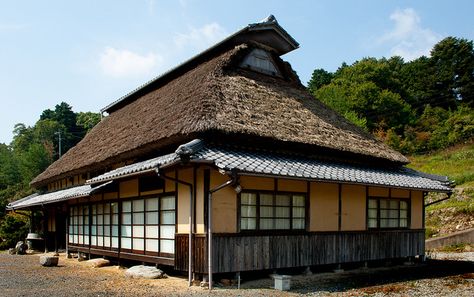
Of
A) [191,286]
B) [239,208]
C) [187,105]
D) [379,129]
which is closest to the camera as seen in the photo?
[191,286]

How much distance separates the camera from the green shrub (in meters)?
22.1

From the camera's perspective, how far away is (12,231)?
22406 mm

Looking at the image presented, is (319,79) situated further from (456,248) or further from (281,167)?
(281,167)

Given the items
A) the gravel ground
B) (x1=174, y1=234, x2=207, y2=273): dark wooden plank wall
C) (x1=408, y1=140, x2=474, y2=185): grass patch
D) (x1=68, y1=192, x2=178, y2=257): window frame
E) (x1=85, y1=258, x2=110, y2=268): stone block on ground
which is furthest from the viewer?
(x1=408, y1=140, x2=474, y2=185): grass patch

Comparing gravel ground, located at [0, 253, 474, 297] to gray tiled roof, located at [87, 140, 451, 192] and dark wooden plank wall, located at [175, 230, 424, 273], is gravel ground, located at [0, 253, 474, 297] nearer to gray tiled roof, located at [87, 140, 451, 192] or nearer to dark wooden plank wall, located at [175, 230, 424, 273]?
dark wooden plank wall, located at [175, 230, 424, 273]

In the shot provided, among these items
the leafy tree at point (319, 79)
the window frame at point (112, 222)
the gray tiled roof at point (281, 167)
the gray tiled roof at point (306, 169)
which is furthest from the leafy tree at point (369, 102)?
the window frame at point (112, 222)

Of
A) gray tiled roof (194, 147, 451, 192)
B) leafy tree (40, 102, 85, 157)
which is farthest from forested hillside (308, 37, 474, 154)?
leafy tree (40, 102, 85, 157)

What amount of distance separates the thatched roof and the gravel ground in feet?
10.9

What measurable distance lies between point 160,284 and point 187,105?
455cm

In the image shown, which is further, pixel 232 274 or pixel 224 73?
pixel 224 73

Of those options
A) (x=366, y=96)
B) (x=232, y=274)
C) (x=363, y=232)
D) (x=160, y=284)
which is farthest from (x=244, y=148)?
(x=366, y=96)

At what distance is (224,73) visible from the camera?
12.7 metres

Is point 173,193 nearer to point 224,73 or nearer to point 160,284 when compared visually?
point 160,284

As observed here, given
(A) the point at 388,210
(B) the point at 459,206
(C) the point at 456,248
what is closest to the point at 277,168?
(A) the point at 388,210
